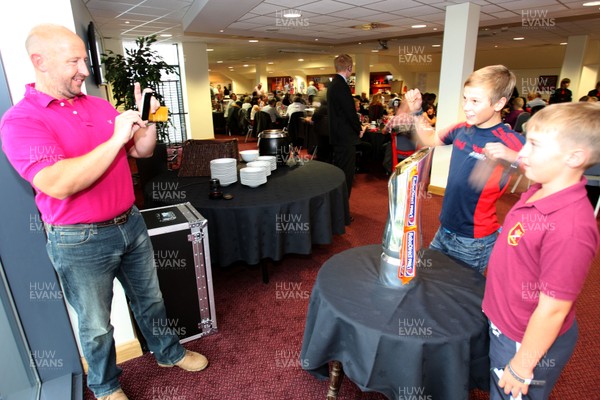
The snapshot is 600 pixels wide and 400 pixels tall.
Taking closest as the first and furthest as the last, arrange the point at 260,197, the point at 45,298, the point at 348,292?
the point at 348,292
the point at 45,298
the point at 260,197

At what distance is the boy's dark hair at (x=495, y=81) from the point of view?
4.30ft

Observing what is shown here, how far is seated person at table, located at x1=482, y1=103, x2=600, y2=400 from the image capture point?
818mm

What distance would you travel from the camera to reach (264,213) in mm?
2199

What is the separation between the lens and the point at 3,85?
4.60 feet

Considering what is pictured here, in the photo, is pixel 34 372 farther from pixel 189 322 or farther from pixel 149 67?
pixel 149 67

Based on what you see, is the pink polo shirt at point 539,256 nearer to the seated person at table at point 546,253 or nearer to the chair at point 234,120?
the seated person at table at point 546,253

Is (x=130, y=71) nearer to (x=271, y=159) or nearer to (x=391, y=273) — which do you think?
(x=271, y=159)

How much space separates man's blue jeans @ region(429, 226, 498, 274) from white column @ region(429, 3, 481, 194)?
9.08ft

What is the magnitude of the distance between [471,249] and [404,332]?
0.67 m

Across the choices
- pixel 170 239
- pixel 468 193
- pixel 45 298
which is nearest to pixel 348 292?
pixel 468 193

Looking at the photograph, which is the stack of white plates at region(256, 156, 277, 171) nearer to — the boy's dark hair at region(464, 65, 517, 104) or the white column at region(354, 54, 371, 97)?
the boy's dark hair at region(464, 65, 517, 104)

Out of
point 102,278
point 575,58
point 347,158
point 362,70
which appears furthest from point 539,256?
point 362,70

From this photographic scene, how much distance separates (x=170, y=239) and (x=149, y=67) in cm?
376

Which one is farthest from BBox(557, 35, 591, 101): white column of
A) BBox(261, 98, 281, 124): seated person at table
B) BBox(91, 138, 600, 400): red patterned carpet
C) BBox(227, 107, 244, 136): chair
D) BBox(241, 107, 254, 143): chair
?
BBox(227, 107, 244, 136): chair
